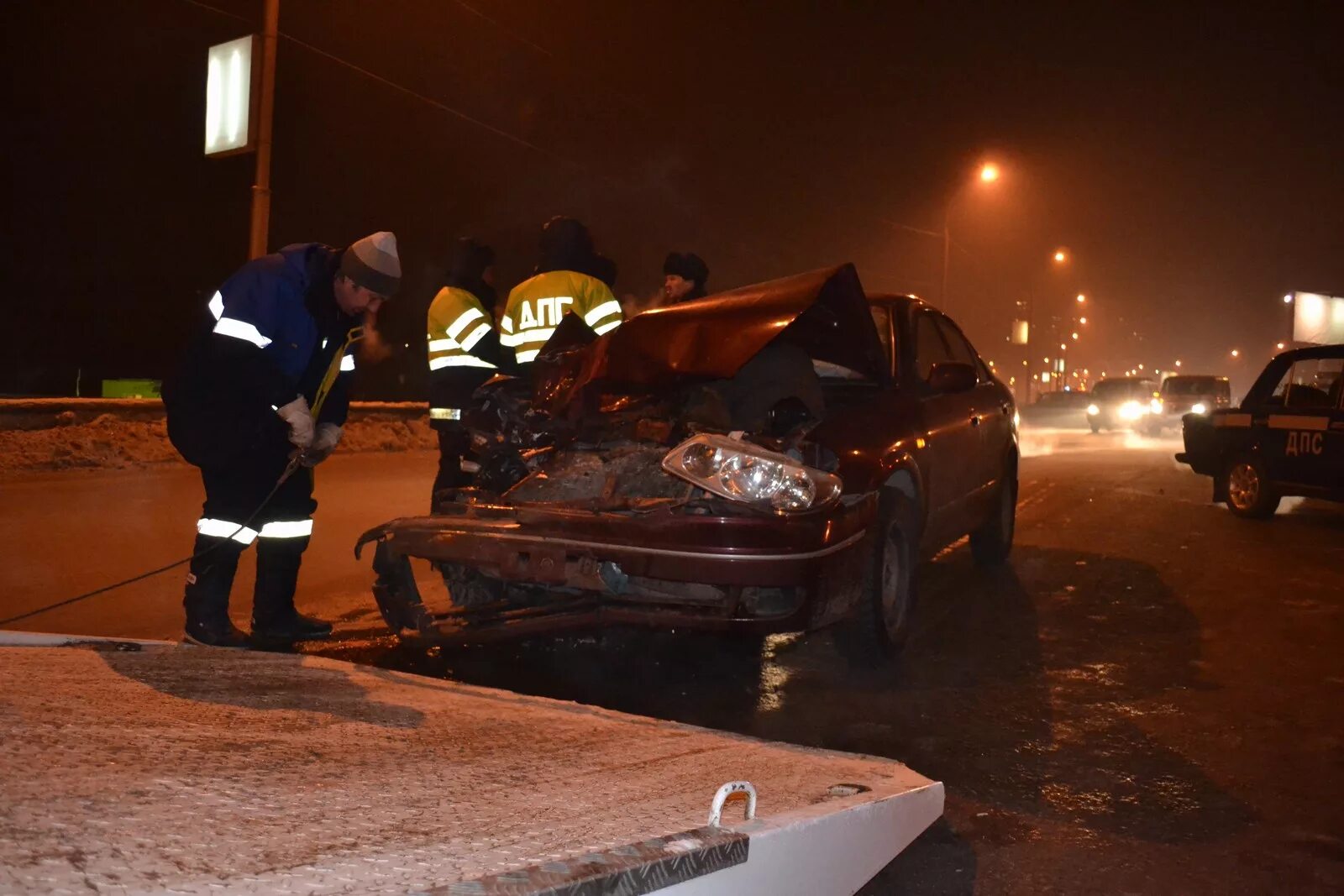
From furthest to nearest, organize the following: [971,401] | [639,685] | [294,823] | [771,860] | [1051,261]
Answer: [1051,261]
[971,401]
[639,685]
[771,860]
[294,823]

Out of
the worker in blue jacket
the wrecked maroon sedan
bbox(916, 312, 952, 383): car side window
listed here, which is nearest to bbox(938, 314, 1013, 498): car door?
bbox(916, 312, 952, 383): car side window

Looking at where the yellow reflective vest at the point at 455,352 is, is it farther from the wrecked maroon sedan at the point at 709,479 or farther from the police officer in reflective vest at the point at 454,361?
the wrecked maroon sedan at the point at 709,479

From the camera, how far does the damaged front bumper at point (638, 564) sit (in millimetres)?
3924

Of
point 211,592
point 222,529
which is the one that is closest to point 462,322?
point 222,529

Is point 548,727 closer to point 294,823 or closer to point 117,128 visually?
point 294,823

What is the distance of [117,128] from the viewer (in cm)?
3347

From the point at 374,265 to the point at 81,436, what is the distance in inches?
268

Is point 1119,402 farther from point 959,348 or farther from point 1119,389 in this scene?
point 959,348

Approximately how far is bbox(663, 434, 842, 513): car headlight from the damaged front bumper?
0.08 metres

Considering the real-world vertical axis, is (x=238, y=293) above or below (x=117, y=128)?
below

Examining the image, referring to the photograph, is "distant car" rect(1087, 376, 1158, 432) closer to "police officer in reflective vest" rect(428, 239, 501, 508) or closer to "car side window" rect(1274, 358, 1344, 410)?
"car side window" rect(1274, 358, 1344, 410)

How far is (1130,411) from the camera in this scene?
3020 cm

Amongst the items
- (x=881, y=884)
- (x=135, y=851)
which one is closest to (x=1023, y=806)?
(x=881, y=884)

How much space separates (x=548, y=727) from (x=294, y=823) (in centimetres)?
114
